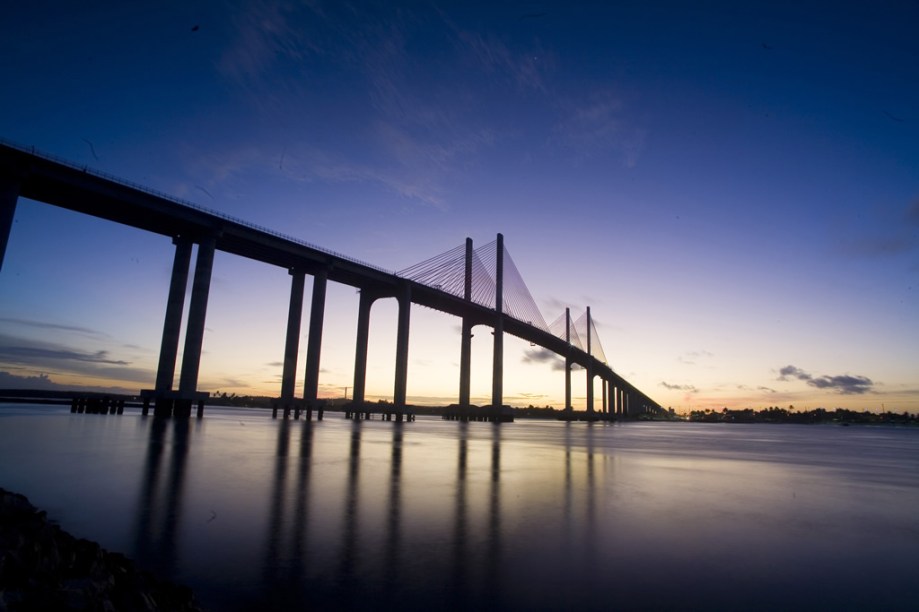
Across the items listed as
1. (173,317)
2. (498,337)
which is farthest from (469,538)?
(498,337)

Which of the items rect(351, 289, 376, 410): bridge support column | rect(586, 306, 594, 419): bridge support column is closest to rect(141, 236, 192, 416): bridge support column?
rect(351, 289, 376, 410): bridge support column

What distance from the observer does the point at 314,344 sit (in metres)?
52.3

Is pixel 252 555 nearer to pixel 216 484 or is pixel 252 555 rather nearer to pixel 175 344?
pixel 216 484

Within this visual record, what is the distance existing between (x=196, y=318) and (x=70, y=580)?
43732 mm

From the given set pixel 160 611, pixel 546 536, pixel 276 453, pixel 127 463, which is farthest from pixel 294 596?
pixel 276 453

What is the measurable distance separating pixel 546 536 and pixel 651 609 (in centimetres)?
239

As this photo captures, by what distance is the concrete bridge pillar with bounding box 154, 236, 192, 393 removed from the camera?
134 feet

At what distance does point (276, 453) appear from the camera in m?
16.2

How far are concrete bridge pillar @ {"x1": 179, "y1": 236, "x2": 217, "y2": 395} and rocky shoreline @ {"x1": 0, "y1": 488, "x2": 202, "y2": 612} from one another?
41.4 meters

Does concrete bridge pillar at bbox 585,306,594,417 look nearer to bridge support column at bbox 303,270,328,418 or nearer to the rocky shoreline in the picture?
bridge support column at bbox 303,270,328,418

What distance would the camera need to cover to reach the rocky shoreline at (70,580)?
109 inches

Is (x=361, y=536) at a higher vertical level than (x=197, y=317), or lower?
lower

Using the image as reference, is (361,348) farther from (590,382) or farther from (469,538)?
(590,382)

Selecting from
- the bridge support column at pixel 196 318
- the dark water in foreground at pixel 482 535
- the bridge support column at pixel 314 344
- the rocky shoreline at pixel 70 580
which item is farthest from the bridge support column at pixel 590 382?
the rocky shoreline at pixel 70 580
